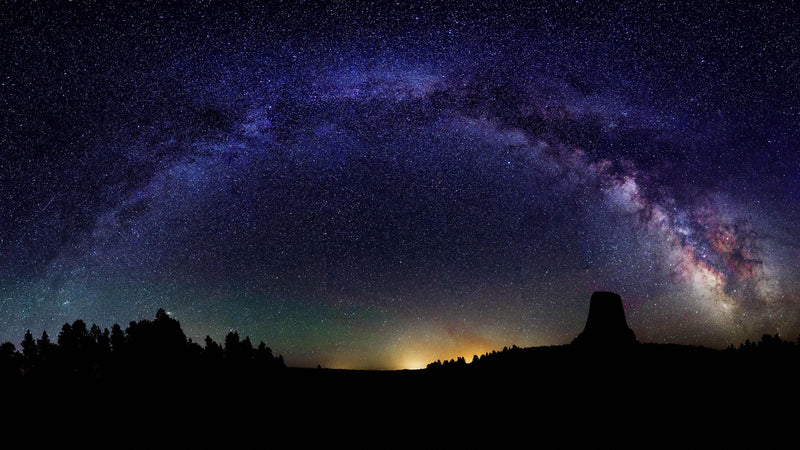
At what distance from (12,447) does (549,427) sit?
129ft

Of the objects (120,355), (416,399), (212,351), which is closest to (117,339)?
(120,355)

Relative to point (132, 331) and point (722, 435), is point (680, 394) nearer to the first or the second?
point (722, 435)

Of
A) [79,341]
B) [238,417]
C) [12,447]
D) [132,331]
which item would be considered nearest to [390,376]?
[238,417]

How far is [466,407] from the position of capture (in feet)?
120

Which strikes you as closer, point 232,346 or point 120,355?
point 120,355

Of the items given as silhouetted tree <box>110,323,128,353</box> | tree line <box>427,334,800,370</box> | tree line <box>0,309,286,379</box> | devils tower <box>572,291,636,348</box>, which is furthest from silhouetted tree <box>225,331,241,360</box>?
devils tower <box>572,291,636,348</box>

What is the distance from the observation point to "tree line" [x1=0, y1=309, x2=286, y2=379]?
60375mm

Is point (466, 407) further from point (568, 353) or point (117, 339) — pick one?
point (117, 339)

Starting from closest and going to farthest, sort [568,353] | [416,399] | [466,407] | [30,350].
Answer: [466,407]
[416,399]
[568,353]
[30,350]

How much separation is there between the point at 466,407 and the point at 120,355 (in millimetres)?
48641

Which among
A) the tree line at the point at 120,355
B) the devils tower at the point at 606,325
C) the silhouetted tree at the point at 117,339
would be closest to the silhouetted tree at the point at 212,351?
the tree line at the point at 120,355

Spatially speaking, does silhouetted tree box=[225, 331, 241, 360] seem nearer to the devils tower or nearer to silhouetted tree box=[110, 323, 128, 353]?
silhouetted tree box=[110, 323, 128, 353]

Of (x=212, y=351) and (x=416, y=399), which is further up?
(x=212, y=351)

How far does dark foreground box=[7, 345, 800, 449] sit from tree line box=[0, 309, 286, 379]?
407cm
